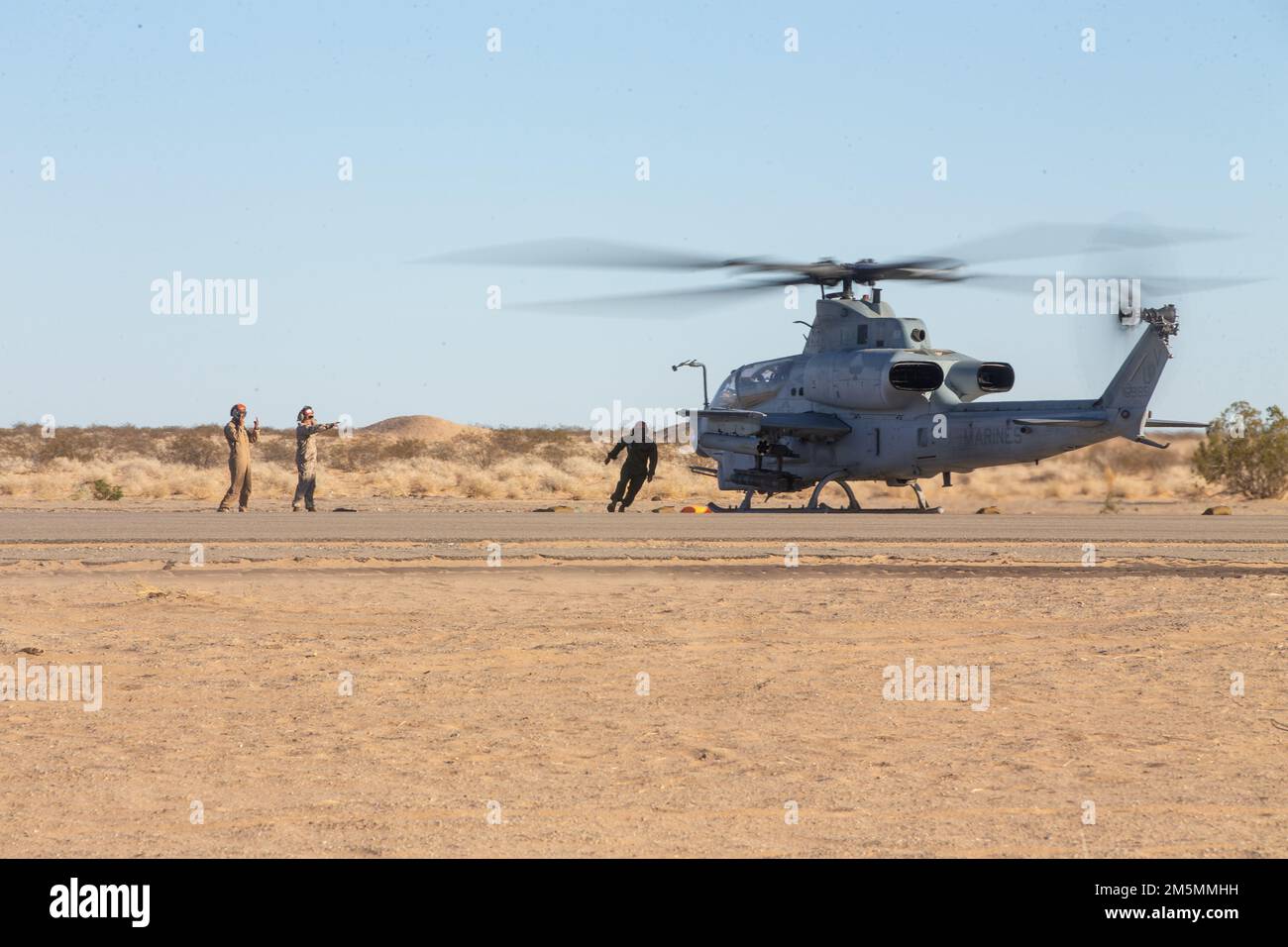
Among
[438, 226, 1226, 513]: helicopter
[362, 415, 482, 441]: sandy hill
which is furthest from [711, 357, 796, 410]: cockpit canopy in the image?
[362, 415, 482, 441]: sandy hill

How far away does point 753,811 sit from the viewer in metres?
6.25

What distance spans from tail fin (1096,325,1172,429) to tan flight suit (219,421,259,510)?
1654 cm

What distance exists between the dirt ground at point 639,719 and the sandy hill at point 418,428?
92.6 m

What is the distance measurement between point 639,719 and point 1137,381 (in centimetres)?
2164

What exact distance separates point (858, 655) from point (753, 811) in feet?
15.0

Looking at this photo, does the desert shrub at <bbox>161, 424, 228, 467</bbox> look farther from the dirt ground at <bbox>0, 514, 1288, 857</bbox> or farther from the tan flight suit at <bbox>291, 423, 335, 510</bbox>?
the dirt ground at <bbox>0, 514, 1288, 857</bbox>

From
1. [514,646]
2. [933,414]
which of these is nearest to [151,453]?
[933,414]

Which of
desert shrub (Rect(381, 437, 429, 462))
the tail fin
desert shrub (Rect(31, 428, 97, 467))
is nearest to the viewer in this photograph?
the tail fin

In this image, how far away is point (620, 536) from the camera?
69.1 feet

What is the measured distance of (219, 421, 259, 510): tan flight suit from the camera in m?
27.6

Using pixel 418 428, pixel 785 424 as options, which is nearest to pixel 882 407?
pixel 785 424

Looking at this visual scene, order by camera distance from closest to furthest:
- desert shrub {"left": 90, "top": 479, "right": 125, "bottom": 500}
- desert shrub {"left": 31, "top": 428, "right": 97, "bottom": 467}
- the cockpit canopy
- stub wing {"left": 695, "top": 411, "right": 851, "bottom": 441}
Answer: stub wing {"left": 695, "top": 411, "right": 851, "bottom": 441}
the cockpit canopy
desert shrub {"left": 90, "top": 479, "right": 125, "bottom": 500}
desert shrub {"left": 31, "top": 428, "right": 97, "bottom": 467}

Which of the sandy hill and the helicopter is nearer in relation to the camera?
the helicopter
